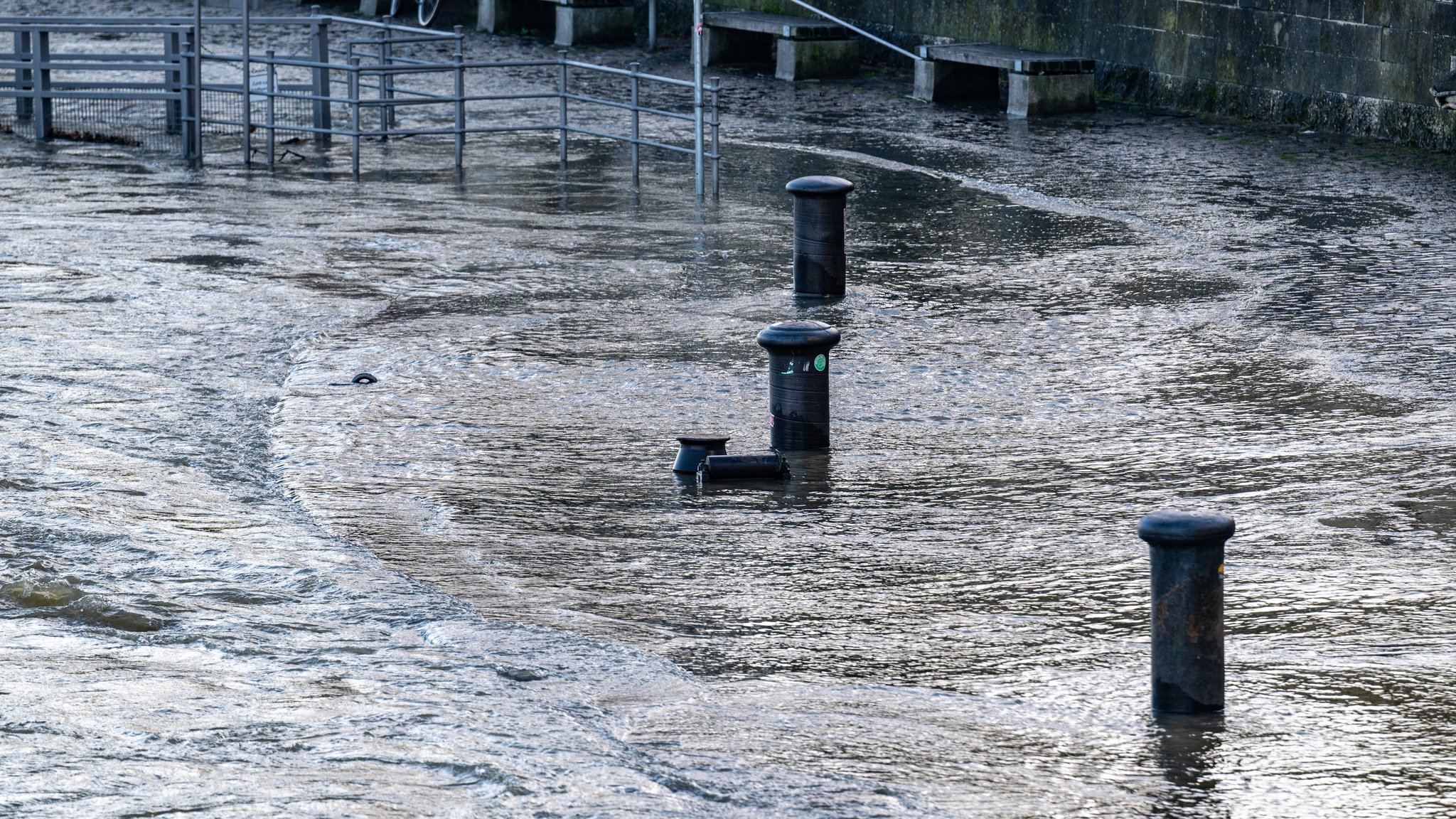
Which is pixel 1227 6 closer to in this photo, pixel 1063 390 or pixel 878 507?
pixel 1063 390

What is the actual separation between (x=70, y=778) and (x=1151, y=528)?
2.97 metres

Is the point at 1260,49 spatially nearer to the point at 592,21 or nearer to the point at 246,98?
the point at 246,98

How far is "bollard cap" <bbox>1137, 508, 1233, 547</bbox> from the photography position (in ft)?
17.7

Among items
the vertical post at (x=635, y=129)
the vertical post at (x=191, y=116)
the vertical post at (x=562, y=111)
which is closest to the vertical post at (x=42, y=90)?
the vertical post at (x=191, y=116)

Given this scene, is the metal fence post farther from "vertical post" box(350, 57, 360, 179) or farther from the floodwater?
the floodwater

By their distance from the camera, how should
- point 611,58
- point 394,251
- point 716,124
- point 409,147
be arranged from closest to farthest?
point 394,251 < point 716,124 < point 409,147 < point 611,58

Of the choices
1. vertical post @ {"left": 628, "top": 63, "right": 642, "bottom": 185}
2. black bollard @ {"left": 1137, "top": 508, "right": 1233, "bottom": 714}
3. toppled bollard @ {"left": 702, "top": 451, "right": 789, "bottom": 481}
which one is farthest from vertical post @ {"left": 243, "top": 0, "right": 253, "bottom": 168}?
black bollard @ {"left": 1137, "top": 508, "right": 1233, "bottom": 714}

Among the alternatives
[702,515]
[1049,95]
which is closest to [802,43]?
[1049,95]

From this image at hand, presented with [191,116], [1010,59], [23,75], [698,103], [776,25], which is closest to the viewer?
[698,103]

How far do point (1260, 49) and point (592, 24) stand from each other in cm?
1113

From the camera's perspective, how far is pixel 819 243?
11742 millimetres

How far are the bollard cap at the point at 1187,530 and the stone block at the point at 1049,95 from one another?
49.5ft

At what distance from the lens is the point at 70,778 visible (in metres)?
5.05

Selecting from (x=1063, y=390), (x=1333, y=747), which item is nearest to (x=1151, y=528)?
(x=1333, y=747)
